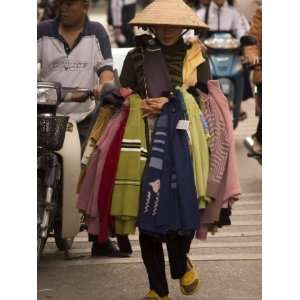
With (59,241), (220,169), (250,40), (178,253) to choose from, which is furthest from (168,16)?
(250,40)

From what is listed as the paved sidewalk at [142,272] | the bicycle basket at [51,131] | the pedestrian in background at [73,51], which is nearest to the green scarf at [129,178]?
the bicycle basket at [51,131]

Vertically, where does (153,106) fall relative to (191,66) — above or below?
below

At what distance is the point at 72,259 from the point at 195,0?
515 inches

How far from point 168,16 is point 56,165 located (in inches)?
51.2

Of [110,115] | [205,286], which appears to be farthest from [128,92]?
[205,286]

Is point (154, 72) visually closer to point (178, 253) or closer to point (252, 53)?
point (178, 253)

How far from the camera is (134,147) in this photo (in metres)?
6.79

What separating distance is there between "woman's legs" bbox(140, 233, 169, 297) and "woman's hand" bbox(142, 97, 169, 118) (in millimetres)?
676

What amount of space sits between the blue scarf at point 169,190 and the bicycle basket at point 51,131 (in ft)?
2.09

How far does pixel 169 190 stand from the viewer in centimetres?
670
